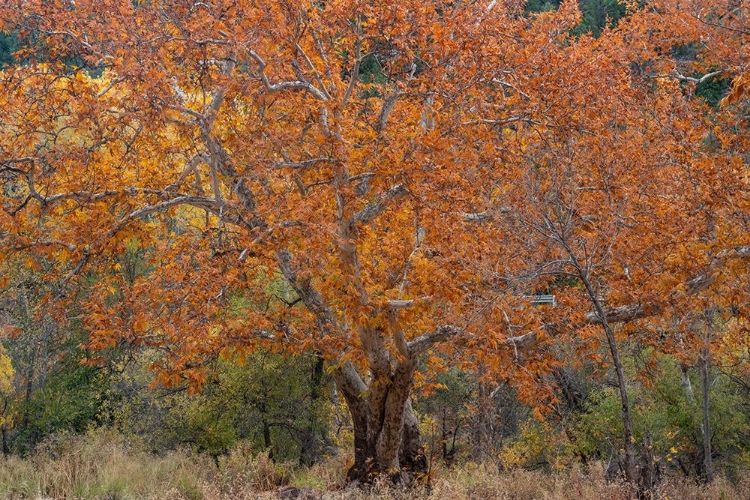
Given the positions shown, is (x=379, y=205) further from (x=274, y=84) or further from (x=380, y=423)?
(x=380, y=423)

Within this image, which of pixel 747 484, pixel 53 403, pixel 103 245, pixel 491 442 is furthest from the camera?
pixel 53 403

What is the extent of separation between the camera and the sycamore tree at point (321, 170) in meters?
7.88

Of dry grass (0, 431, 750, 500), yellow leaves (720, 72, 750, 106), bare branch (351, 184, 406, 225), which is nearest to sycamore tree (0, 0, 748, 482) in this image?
bare branch (351, 184, 406, 225)

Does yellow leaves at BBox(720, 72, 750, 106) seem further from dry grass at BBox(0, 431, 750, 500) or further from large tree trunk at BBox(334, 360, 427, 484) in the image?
large tree trunk at BBox(334, 360, 427, 484)

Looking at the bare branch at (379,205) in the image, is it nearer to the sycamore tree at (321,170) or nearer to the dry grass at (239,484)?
the sycamore tree at (321,170)

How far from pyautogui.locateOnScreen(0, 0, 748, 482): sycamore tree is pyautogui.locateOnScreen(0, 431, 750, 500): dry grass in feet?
4.18

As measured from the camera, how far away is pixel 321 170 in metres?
9.62

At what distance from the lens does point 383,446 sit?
10.4m

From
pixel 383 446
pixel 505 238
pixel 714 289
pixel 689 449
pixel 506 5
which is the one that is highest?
pixel 506 5

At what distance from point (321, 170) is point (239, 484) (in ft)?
13.7

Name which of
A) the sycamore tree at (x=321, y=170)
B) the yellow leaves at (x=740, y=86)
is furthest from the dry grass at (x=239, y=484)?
the yellow leaves at (x=740, y=86)

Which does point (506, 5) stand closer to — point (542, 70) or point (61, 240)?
point (542, 70)

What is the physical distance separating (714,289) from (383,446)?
4.84m

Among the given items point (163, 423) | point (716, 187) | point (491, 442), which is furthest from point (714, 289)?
point (163, 423)
